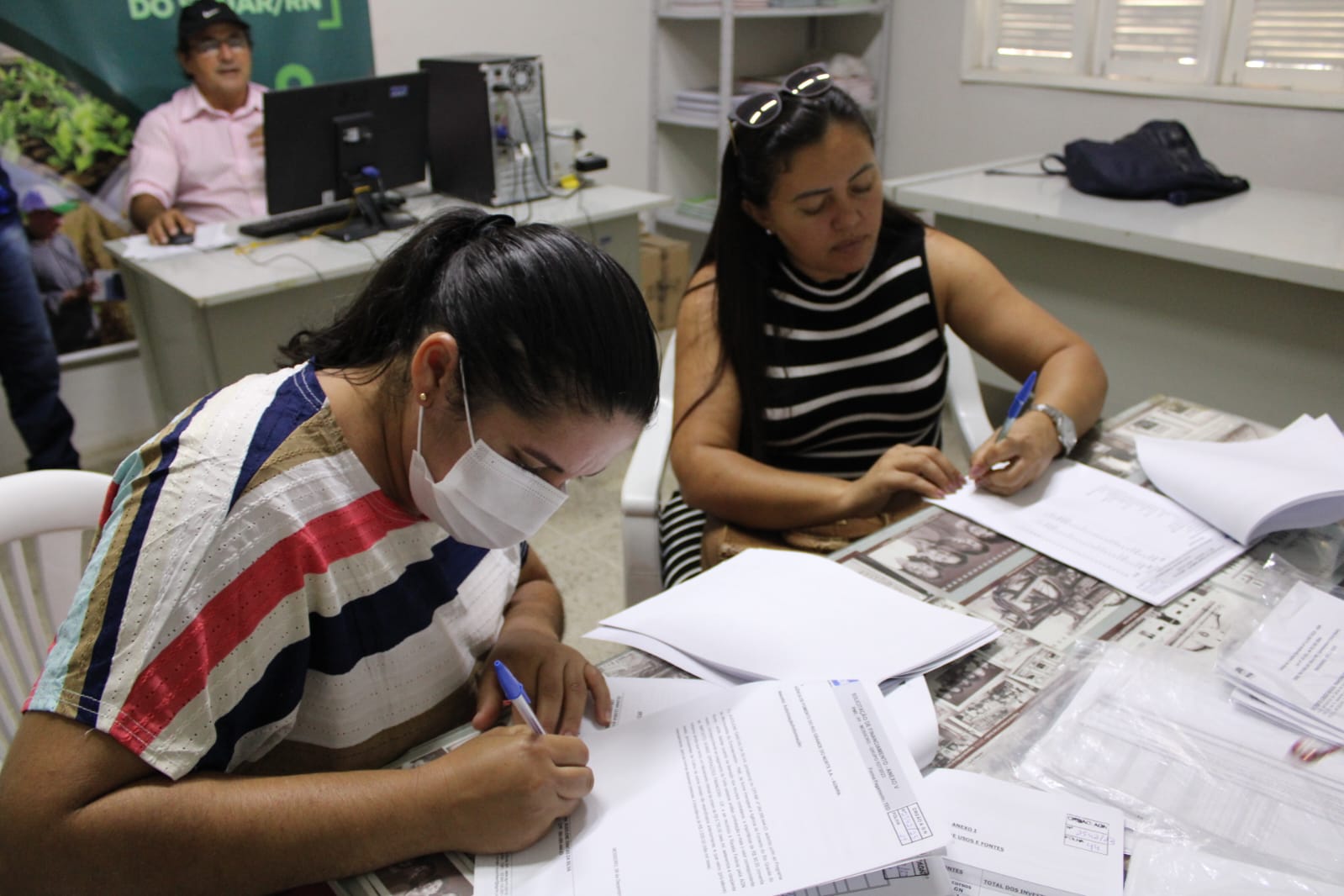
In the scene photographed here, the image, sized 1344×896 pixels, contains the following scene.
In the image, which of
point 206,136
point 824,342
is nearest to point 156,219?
point 206,136

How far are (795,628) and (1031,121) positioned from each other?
3525 millimetres

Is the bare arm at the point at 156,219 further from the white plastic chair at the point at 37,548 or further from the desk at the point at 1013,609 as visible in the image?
the desk at the point at 1013,609

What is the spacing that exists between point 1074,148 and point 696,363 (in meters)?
1.83

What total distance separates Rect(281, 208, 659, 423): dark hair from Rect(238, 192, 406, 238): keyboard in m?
2.03

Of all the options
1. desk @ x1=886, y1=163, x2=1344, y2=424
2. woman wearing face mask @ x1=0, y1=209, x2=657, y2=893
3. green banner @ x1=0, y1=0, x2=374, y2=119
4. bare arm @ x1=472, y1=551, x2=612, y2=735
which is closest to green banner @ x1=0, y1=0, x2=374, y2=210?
green banner @ x1=0, y1=0, x2=374, y2=119

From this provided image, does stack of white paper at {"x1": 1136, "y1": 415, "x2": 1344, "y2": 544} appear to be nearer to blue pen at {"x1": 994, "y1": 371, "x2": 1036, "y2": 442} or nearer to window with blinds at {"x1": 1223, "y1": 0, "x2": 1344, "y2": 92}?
blue pen at {"x1": 994, "y1": 371, "x2": 1036, "y2": 442}

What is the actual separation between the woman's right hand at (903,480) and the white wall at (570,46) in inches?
109

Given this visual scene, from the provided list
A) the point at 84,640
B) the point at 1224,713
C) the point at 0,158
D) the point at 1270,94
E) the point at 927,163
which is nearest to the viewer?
the point at 84,640

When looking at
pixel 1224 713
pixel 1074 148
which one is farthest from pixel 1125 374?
pixel 1224 713

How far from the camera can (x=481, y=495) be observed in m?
0.82

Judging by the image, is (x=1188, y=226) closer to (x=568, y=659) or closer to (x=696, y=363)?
(x=696, y=363)

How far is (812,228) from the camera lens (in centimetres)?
146

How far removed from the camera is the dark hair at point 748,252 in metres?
1.42

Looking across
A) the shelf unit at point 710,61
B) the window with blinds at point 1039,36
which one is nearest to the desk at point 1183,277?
the window with blinds at point 1039,36
